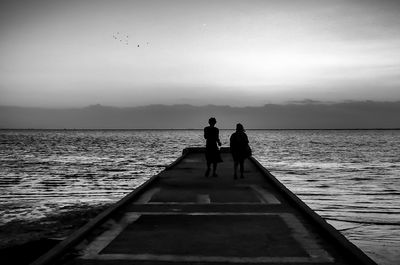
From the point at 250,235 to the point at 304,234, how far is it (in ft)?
3.15

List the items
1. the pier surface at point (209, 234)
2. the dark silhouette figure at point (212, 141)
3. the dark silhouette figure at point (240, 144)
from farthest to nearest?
the dark silhouette figure at point (212, 141) → the dark silhouette figure at point (240, 144) → the pier surface at point (209, 234)

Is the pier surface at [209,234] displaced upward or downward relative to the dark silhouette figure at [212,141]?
downward

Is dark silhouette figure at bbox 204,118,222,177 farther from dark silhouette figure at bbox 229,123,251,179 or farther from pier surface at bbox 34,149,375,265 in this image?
pier surface at bbox 34,149,375,265

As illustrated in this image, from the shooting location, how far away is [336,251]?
23.2 feet

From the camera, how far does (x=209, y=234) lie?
8172 millimetres

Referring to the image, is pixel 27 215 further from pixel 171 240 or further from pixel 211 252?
pixel 211 252

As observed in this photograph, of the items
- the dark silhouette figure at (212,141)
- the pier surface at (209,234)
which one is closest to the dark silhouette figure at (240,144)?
the dark silhouette figure at (212,141)

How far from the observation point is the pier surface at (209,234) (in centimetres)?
666

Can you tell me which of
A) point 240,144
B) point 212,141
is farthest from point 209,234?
point 212,141

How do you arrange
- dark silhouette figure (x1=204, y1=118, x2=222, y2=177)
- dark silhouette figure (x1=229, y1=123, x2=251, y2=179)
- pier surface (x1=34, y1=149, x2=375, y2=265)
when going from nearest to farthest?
pier surface (x1=34, y1=149, x2=375, y2=265), dark silhouette figure (x1=229, y1=123, x2=251, y2=179), dark silhouette figure (x1=204, y1=118, x2=222, y2=177)

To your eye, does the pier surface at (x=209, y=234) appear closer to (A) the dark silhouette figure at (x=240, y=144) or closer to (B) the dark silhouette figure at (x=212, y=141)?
(A) the dark silhouette figure at (x=240, y=144)

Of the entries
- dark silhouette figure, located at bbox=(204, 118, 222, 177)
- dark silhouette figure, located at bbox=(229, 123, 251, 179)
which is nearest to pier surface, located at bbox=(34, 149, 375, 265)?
dark silhouette figure, located at bbox=(229, 123, 251, 179)

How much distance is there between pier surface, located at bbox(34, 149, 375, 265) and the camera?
21.9 feet

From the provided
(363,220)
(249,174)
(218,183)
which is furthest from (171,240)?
(249,174)
